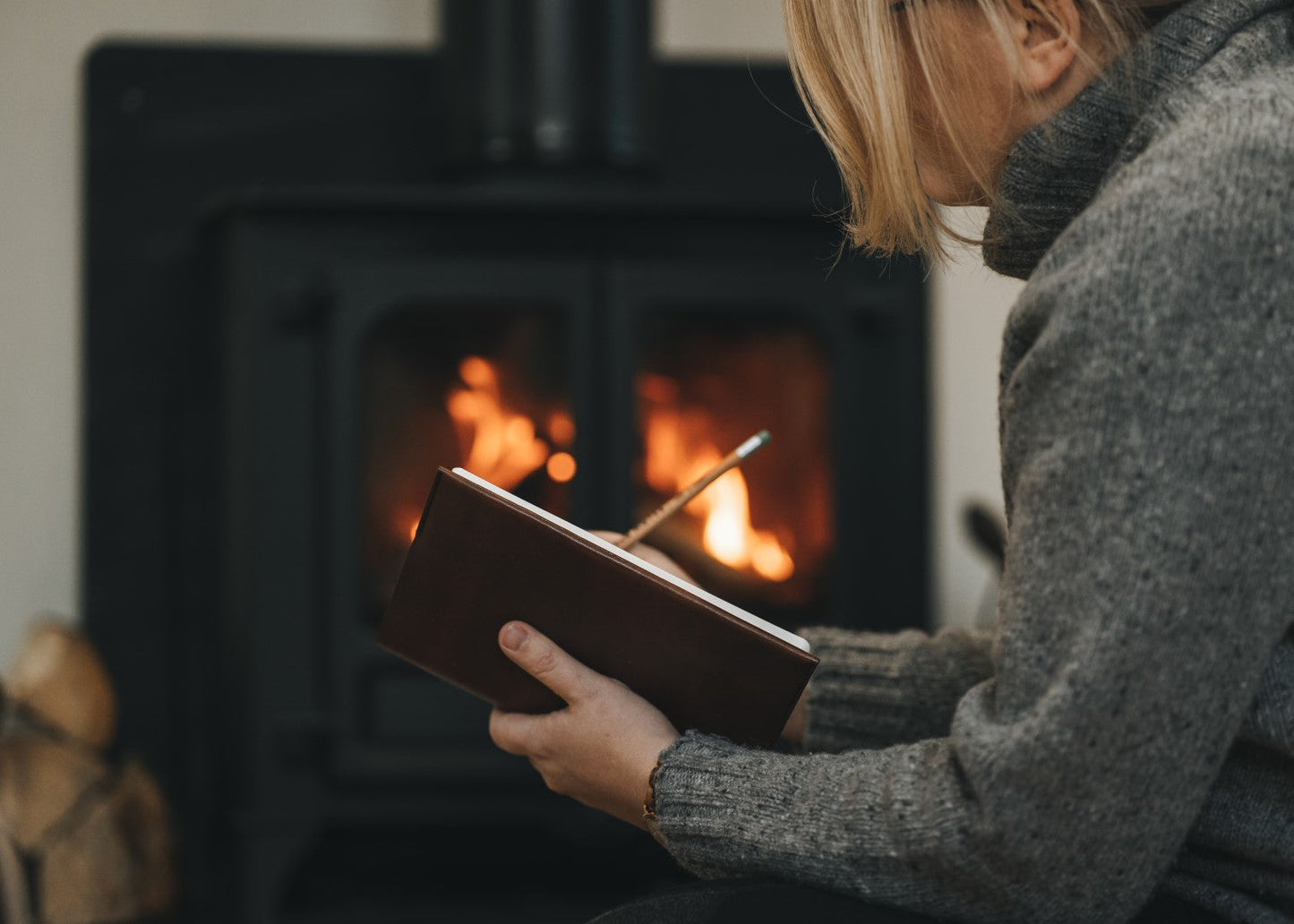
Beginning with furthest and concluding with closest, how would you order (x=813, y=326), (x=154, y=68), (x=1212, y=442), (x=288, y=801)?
(x=154, y=68)
(x=813, y=326)
(x=288, y=801)
(x=1212, y=442)

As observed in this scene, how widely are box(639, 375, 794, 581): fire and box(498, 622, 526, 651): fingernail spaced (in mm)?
893

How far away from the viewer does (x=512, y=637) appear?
28.2 inches

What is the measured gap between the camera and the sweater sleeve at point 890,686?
0.84 metres

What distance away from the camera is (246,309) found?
1.53 metres

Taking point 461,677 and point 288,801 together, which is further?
point 288,801

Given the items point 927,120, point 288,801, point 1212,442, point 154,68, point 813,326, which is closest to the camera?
point 1212,442

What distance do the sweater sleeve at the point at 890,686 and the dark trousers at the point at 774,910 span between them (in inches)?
9.0

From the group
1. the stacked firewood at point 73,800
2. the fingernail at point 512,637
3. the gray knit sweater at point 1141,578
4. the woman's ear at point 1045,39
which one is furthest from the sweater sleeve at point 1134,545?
the stacked firewood at point 73,800

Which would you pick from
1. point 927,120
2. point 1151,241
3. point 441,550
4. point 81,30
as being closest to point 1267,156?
point 1151,241

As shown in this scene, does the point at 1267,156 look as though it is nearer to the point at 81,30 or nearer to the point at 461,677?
the point at 461,677

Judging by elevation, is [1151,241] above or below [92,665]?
above

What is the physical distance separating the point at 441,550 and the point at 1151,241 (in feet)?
1.26

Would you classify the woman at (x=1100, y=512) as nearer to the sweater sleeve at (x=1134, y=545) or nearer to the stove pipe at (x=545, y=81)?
the sweater sleeve at (x=1134, y=545)

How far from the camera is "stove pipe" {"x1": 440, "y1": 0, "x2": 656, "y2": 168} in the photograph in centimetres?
160
